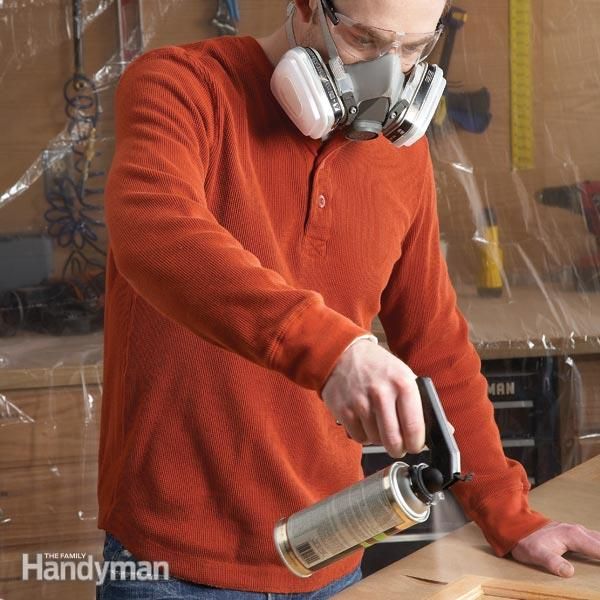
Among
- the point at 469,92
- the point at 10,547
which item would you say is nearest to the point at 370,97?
the point at 469,92

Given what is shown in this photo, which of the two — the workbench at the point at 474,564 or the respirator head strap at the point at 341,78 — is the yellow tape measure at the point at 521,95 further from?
the respirator head strap at the point at 341,78

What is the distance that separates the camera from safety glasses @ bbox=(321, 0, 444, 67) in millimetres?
1242

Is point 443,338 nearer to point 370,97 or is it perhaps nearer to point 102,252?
point 370,97

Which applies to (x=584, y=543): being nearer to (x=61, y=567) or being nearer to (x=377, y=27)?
(x=377, y=27)

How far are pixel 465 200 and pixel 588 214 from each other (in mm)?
299

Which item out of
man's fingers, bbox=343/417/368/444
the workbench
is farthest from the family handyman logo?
man's fingers, bbox=343/417/368/444

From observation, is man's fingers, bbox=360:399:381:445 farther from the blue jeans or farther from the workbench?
the blue jeans

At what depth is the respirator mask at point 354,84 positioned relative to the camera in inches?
49.2

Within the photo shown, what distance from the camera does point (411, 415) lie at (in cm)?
85

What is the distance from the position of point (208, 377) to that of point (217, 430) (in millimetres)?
67

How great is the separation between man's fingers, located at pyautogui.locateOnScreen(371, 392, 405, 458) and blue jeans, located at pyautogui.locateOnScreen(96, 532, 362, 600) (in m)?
0.49

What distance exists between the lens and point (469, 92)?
243 centimetres

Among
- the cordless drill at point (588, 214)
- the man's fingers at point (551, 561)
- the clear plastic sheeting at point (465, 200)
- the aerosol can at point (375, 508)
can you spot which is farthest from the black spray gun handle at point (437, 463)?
the cordless drill at point (588, 214)

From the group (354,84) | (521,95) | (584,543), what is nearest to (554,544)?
(584,543)
